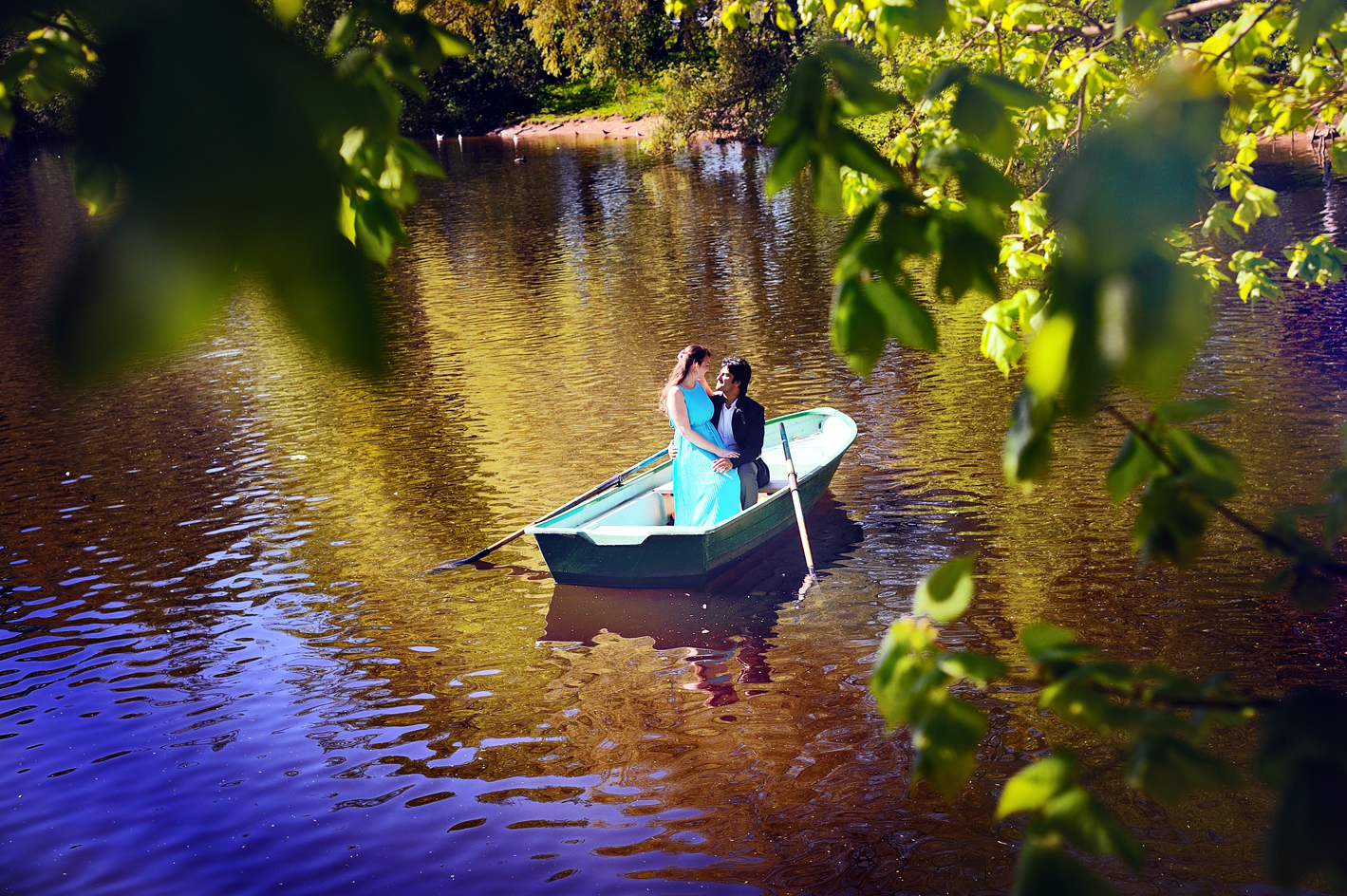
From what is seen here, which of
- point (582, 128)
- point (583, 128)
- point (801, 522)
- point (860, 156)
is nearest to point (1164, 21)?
point (860, 156)

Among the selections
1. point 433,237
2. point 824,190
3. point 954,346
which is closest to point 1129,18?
point 824,190

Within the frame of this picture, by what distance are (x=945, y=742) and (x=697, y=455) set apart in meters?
7.83

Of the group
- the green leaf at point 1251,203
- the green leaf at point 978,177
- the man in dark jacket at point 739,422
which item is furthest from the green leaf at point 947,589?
the man in dark jacket at point 739,422

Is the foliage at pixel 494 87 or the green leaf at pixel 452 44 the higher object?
the foliage at pixel 494 87

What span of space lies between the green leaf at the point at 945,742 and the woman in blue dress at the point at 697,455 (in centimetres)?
755

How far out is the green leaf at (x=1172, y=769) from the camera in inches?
50.9

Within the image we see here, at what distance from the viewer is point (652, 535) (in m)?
8.41

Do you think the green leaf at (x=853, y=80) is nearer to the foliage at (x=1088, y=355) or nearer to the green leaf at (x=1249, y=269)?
the foliage at (x=1088, y=355)

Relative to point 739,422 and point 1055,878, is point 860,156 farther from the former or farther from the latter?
point 739,422

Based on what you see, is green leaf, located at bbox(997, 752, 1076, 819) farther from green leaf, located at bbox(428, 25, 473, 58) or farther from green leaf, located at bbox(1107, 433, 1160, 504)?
green leaf, located at bbox(428, 25, 473, 58)

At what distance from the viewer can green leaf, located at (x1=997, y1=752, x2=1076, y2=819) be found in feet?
4.25

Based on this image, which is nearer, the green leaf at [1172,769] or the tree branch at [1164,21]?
the green leaf at [1172,769]

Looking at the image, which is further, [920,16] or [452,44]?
[920,16]

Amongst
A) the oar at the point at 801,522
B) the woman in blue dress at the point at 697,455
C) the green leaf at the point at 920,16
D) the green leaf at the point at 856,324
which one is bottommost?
the oar at the point at 801,522
